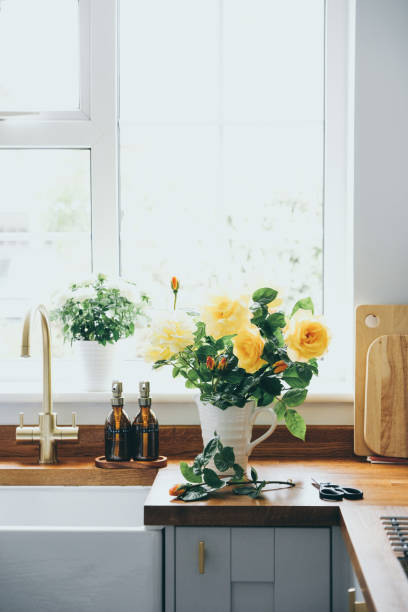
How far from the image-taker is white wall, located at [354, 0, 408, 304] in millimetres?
1784

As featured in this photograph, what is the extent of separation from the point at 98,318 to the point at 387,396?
Result: 79 centimetres

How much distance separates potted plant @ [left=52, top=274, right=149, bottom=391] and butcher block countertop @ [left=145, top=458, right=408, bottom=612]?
0.36 metres

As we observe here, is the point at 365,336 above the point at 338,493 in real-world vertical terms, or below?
above

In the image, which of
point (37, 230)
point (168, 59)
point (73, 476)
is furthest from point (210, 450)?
point (168, 59)

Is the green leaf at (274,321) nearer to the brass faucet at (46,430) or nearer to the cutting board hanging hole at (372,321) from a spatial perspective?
Answer: the cutting board hanging hole at (372,321)

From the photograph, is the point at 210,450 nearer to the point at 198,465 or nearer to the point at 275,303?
the point at 198,465

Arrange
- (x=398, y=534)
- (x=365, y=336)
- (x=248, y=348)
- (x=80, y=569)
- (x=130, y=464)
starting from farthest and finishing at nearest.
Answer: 1. (x=365, y=336)
2. (x=130, y=464)
3. (x=248, y=348)
4. (x=80, y=569)
5. (x=398, y=534)

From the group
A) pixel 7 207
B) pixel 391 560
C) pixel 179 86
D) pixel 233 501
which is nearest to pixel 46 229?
pixel 7 207

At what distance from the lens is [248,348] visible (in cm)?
140

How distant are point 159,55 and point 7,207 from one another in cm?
66

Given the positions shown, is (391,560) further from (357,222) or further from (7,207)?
(7,207)

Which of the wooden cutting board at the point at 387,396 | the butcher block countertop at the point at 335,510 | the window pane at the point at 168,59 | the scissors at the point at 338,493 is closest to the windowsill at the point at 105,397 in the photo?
the wooden cutting board at the point at 387,396

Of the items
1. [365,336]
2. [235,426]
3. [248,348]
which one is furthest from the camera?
[365,336]

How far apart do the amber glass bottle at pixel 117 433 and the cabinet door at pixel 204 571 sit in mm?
380
